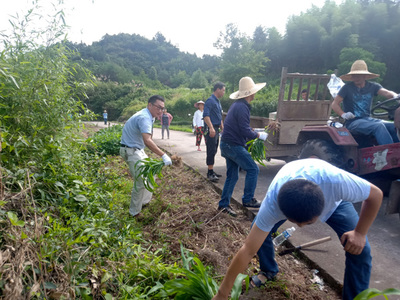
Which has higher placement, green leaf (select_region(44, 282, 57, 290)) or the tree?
the tree

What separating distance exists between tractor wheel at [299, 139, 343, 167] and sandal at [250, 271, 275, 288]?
2609 millimetres

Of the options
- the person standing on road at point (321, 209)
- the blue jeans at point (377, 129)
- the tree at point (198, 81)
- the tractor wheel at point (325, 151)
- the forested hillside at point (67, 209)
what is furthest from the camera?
the tree at point (198, 81)

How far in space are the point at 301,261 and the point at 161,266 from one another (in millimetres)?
1631

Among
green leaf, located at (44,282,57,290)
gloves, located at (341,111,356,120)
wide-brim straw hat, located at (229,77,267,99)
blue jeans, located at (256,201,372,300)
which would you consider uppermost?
wide-brim straw hat, located at (229,77,267,99)

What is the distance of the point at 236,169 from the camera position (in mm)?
4316

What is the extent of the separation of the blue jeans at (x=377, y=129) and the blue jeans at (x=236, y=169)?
1810 millimetres

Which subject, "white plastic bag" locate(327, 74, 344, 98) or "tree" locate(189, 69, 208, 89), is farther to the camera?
"tree" locate(189, 69, 208, 89)

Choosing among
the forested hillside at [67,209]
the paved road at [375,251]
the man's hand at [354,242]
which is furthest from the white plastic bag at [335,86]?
the man's hand at [354,242]

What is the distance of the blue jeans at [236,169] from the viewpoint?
4.09 metres

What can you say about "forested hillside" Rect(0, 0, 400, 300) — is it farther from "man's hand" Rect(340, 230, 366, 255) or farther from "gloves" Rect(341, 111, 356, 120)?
"gloves" Rect(341, 111, 356, 120)

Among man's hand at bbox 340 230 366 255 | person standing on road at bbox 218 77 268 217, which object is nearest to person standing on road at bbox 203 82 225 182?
person standing on road at bbox 218 77 268 217

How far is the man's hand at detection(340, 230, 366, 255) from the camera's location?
2.07 meters

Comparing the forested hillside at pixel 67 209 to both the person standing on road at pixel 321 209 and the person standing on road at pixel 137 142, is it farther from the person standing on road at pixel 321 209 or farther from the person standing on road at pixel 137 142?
the person standing on road at pixel 321 209

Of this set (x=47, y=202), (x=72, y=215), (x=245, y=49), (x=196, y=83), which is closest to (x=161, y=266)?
(x=72, y=215)
